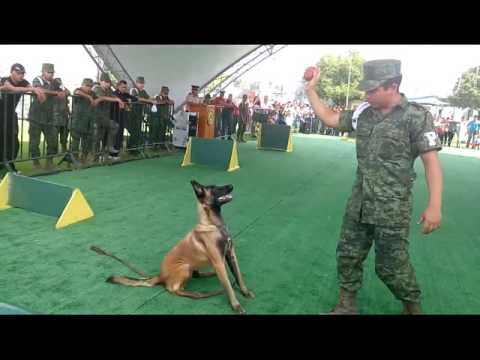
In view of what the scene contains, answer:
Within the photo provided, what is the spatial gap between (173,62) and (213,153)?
9.93 m

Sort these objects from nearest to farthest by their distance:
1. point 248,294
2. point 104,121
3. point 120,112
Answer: point 248,294 → point 104,121 → point 120,112

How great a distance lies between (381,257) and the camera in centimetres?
322

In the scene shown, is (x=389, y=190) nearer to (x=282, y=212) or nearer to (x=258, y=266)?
(x=258, y=266)

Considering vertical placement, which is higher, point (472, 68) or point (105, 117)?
point (472, 68)

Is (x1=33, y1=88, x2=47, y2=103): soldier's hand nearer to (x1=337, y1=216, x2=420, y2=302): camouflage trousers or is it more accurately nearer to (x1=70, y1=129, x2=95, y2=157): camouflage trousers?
(x1=70, y1=129, x2=95, y2=157): camouflage trousers

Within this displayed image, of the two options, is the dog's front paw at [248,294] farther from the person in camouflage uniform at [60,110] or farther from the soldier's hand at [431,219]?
the person in camouflage uniform at [60,110]

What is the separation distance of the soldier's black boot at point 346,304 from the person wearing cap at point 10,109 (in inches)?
255

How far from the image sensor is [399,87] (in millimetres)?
3117

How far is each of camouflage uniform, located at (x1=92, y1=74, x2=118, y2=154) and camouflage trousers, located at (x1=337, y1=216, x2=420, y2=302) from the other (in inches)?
299

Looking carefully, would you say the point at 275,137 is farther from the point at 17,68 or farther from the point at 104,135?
the point at 17,68

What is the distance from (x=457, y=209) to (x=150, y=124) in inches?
306

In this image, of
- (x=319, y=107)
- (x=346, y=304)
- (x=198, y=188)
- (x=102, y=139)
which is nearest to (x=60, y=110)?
(x=102, y=139)

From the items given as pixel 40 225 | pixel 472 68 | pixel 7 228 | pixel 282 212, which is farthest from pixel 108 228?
pixel 472 68

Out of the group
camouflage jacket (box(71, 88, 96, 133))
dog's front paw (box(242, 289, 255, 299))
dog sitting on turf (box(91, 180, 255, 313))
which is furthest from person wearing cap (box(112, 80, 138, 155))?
dog's front paw (box(242, 289, 255, 299))
